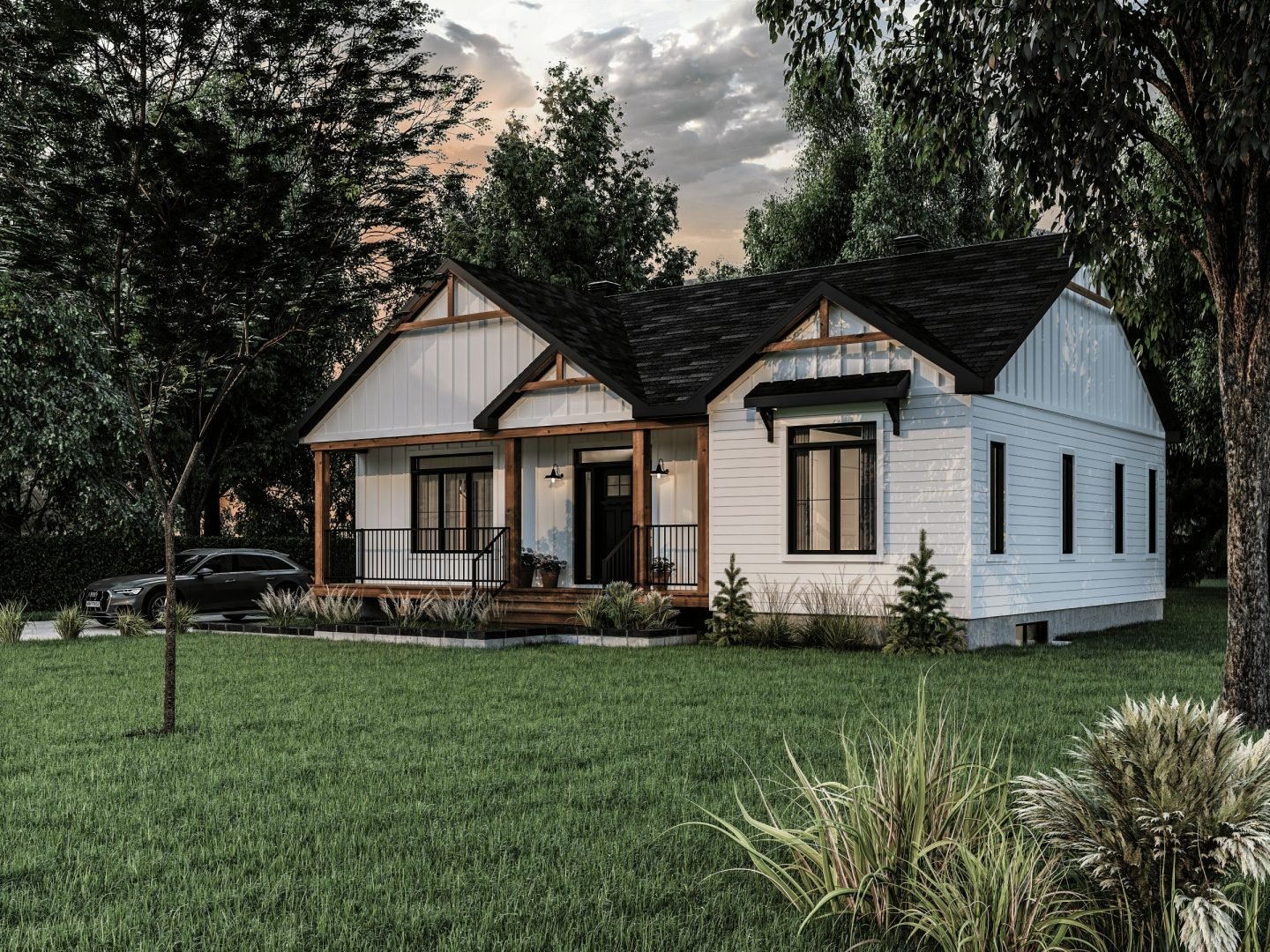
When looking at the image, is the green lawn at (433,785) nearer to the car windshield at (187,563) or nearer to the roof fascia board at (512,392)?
the roof fascia board at (512,392)

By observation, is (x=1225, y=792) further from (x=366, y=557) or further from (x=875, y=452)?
(x=366, y=557)

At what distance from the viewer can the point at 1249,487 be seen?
32.5 ft

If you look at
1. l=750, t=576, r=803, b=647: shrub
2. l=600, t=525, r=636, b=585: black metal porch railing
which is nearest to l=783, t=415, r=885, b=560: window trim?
l=750, t=576, r=803, b=647: shrub

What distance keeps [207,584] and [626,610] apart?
397 inches

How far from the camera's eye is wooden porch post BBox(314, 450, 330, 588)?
2309 cm

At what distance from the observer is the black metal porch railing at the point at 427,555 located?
21.7m

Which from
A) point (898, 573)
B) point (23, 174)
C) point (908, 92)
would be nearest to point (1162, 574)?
point (898, 573)

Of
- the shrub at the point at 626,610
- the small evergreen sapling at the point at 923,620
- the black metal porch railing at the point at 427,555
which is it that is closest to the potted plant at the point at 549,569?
the black metal porch railing at the point at 427,555

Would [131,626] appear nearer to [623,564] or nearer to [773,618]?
[623,564]

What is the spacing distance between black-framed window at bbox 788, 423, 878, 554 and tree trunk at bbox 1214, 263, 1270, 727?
23.7ft

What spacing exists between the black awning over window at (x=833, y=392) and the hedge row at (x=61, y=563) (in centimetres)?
1555

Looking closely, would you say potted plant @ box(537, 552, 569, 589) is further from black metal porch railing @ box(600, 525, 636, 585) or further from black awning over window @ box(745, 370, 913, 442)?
black awning over window @ box(745, 370, 913, 442)

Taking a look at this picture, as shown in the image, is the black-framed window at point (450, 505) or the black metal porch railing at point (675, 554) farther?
the black-framed window at point (450, 505)

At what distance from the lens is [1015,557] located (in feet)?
57.1
